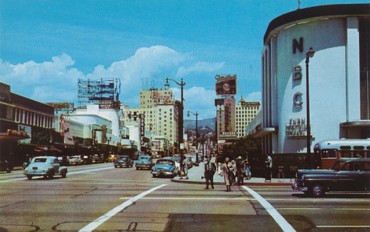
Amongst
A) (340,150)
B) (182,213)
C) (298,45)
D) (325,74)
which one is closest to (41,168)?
(340,150)

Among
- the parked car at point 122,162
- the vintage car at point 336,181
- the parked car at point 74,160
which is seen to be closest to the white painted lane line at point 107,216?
the vintage car at point 336,181

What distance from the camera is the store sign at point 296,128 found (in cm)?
6071

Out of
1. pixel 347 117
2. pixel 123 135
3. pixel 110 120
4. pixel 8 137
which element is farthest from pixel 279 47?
pixel 123 135

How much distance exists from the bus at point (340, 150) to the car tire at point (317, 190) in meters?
15.3

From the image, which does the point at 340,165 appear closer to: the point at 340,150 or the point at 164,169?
the point at 340,150

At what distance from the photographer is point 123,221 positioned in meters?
13.7

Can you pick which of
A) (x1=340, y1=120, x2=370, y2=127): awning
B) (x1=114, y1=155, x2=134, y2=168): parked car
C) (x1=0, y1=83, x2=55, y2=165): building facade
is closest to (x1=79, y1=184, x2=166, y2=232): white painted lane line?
(x1=0, y1=83, x2=55, y2=165): building facade

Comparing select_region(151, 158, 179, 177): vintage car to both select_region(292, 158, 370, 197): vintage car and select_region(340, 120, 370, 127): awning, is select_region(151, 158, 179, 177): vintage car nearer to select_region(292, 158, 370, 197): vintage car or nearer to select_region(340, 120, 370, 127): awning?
select_region(292, 158, 370, 197): vintage car

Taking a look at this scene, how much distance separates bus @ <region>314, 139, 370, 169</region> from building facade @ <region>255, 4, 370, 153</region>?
21423mm

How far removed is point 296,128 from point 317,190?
135 feet

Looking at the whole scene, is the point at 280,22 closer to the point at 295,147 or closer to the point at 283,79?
the point at 283,79

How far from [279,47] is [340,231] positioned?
180ft

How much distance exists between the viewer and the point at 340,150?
3572 centimetres

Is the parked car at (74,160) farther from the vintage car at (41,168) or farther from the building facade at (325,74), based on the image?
the vintage car at (41,168)
